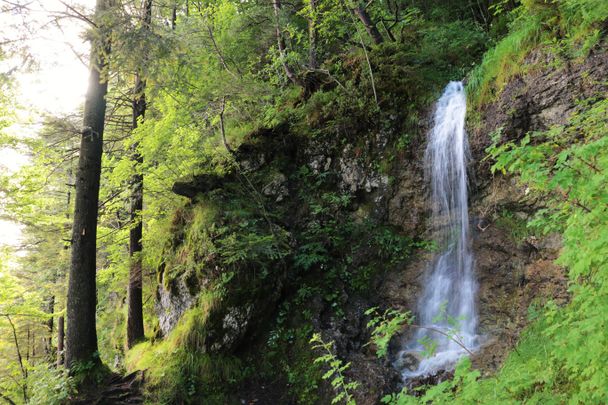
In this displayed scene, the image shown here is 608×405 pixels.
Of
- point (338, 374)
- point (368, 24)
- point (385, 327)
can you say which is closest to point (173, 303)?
point (338, 374)

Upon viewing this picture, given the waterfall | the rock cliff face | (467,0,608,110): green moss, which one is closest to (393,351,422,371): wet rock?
the waterfall

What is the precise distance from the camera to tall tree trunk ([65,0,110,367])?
19.0 feet

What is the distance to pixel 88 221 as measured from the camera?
6070 mm

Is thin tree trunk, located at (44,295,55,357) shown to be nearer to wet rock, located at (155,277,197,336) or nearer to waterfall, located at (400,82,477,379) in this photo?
wet rock, located at (155,277,197,336)

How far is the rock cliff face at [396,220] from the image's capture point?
18.7ft

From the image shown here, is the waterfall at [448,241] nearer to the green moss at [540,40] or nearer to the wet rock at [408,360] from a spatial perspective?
the wet rock at [408,360]

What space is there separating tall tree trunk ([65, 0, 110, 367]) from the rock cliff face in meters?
1.58

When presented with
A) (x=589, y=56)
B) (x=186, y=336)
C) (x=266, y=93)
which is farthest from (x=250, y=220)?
(x=589, y=56)

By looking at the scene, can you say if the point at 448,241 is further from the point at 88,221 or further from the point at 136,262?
the point at 136,262

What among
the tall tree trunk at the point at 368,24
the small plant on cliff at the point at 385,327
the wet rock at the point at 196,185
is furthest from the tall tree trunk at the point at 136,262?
the small plant on cliff at the point at 385,327

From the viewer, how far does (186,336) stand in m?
6.39

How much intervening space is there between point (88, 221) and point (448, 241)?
6357 millimetres

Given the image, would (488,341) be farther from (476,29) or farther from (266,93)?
(476,29)

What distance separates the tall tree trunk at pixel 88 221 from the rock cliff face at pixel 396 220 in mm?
1584
